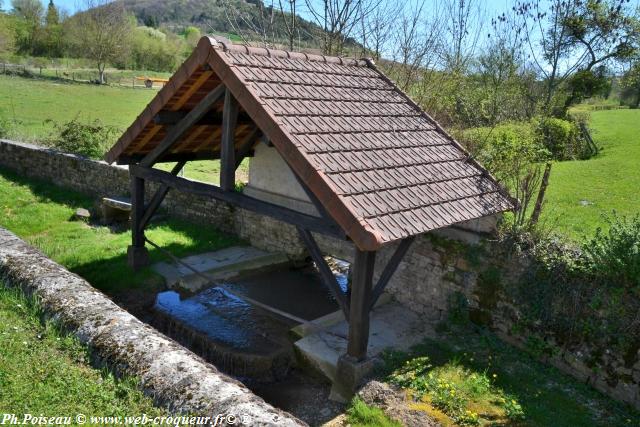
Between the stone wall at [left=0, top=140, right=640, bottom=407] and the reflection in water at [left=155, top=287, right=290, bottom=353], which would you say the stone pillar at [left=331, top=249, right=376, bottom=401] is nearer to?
the reflection in water at [left=155, top=287, right=290, bottom=353]

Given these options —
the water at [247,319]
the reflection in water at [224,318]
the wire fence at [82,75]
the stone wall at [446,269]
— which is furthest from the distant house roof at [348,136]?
the wire fence at [82,75]

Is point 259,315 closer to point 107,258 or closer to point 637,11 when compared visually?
point 107,258

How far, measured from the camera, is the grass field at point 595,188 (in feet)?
31.5

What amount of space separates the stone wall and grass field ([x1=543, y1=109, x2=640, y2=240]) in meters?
1.17

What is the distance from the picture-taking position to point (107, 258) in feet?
31.7

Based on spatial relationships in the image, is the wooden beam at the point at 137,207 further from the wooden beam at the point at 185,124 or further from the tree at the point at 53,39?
the tree at the point at 53,39

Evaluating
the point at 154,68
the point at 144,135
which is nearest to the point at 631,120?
the point at 144,135

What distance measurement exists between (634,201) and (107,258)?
434 inches

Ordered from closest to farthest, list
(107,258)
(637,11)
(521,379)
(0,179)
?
(521,379) < (107,258) < (0,179) < (637,11)

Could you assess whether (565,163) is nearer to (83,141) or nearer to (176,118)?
(176,118)

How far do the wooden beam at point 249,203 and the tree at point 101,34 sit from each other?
4349cm

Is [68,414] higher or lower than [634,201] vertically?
lower

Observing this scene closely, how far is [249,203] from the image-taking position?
665cm

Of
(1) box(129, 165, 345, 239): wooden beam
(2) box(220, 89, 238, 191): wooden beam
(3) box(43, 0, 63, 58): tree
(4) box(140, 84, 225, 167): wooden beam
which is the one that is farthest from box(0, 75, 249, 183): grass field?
(3) box(43, 0, 63, 58): tree
